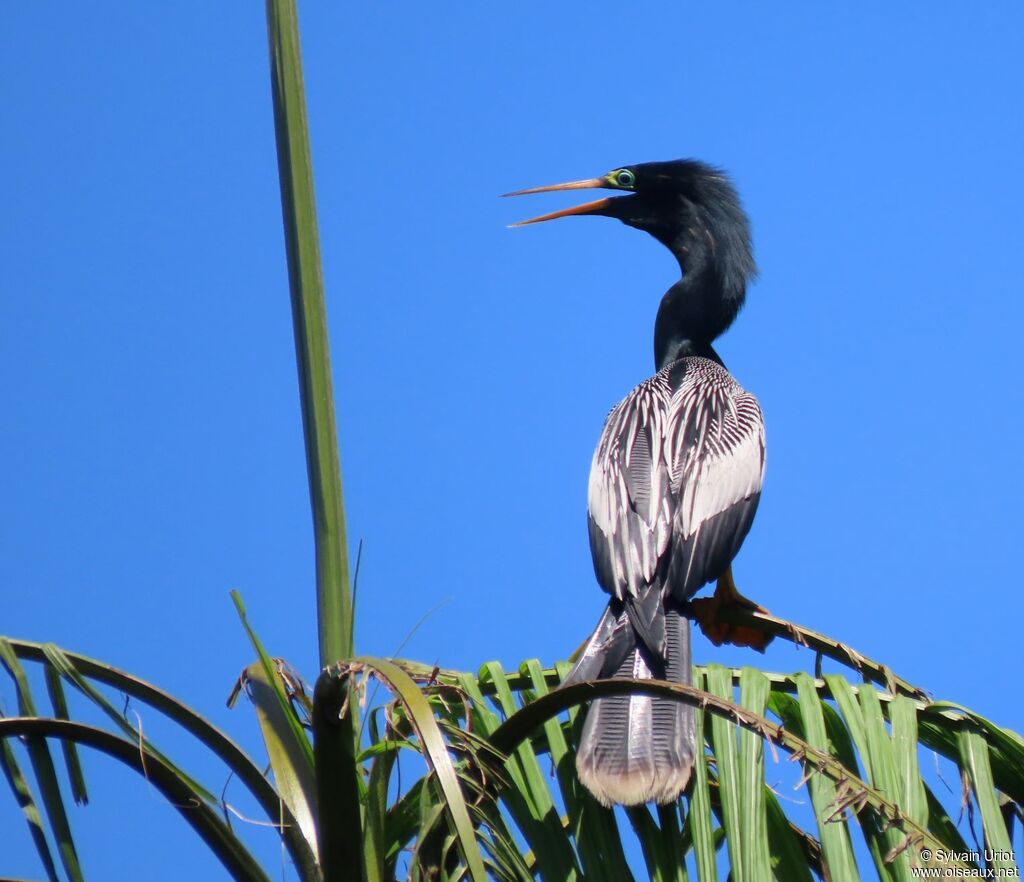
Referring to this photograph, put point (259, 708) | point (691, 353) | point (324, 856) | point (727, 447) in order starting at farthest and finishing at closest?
point (691, 353) → point (727, 447) → point (259, 708) → point (324, 856)

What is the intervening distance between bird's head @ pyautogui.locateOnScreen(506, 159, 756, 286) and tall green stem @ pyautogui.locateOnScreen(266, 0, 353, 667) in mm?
3456

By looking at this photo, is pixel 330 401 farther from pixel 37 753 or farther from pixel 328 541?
pixel 37 753

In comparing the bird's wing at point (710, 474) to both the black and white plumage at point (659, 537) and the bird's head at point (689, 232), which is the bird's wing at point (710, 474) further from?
the bird's head at point (689, 232)

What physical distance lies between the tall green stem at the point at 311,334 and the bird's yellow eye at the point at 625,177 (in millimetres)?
3866

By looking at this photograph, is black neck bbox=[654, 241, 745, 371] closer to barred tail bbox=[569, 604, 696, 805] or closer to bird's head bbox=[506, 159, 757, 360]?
bird's head bbox=[506, 159, 757, 360]

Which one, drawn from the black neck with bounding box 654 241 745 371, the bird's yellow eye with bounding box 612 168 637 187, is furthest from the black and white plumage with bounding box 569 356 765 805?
the bird's yellow eye with bounding box 612 168 637 187

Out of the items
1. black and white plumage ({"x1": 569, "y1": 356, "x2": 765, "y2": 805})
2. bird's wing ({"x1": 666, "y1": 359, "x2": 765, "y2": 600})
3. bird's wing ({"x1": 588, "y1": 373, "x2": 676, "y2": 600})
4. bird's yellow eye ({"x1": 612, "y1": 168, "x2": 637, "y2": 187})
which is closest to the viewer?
black and white plumage ({"x1": 569, "y1": 356, "x2": 765, "y2": 805})

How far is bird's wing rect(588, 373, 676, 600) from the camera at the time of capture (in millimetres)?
3758

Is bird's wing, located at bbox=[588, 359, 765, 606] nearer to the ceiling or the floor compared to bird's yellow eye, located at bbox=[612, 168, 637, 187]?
nearer to the floor

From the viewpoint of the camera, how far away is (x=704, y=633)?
4555mm

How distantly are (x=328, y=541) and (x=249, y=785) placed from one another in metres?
0.47

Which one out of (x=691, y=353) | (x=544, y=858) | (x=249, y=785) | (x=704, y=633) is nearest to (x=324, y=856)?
(x=249, y=785)

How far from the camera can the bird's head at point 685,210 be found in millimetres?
5941

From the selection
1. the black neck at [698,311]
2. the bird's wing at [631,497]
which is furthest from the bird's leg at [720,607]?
the black neck at [698,311]
